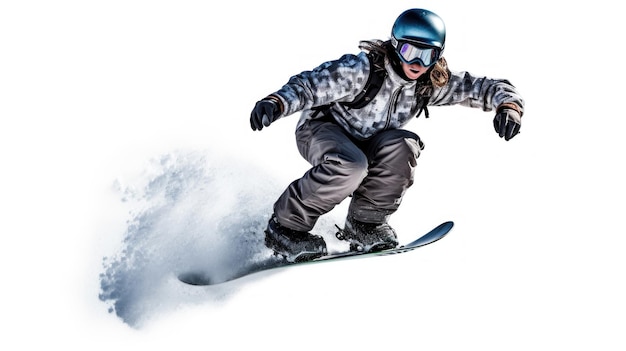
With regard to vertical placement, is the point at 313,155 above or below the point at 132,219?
above

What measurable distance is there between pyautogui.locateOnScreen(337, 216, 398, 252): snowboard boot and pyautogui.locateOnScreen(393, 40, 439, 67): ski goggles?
1174 mm

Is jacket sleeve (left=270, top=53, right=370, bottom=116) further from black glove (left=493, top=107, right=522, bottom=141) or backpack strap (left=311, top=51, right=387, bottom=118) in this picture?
black glove (left=493, top=107, right=522, bottom=141)

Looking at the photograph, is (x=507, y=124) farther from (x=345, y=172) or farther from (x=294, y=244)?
(x=294, y=244)

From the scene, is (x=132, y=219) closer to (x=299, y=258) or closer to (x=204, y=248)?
(x=204, y=248)

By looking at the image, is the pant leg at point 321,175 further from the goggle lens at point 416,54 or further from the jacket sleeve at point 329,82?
the goggle lens at point 416,54

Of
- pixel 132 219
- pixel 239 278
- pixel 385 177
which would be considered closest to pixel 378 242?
pixel 385 177

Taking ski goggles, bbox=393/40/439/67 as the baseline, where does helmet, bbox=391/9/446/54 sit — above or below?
above

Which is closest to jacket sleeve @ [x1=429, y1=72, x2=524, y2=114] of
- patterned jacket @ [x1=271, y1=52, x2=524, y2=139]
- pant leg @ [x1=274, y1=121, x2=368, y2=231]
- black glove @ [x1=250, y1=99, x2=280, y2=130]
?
patterned jacket @ [x1=271, y1=52, x2=524, y2=139]

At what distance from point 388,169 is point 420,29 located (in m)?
0.86

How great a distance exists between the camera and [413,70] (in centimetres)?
424

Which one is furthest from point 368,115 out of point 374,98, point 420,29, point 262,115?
point 262,115

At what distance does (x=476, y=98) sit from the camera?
14.9 feet

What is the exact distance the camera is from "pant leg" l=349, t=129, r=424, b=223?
4.38 meters

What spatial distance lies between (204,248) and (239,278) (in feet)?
1.21
